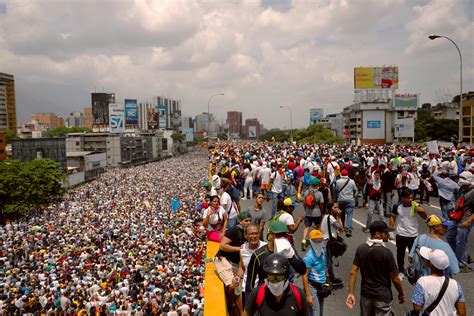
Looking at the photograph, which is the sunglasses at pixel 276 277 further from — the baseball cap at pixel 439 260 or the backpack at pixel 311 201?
the backpack at pixel 311 201

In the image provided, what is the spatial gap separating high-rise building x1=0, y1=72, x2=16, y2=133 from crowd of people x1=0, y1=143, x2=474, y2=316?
142 m

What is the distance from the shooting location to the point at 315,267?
4.95m

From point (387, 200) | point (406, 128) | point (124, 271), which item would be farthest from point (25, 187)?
point (406, 128)

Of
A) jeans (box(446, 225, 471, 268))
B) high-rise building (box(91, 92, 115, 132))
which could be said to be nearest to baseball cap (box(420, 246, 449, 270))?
jeans (box(446, 225, 471, 268))

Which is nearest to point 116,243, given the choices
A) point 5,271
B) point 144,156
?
point 5,271

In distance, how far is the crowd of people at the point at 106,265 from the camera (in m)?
12.5

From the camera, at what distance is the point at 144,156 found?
112m

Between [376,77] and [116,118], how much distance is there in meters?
73.6

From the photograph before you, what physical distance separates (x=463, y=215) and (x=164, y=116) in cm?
17159

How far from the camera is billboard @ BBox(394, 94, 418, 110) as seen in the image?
3834 inches

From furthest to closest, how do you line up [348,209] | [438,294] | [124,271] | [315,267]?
1. [124,271]
2. [348,209]
3. [315,267]
4. [438,294]

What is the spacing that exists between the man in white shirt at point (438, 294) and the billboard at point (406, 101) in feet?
333

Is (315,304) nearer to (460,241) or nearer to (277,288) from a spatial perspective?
(277,288)

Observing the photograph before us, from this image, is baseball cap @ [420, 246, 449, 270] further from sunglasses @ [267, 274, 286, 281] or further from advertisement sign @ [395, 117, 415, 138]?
advertisement sign @ [395, 117, 415, 138]
